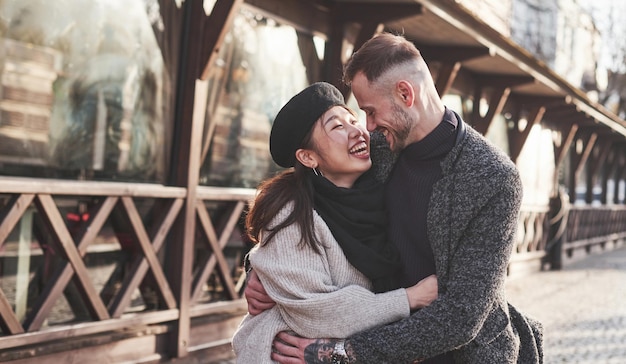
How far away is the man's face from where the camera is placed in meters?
2.59

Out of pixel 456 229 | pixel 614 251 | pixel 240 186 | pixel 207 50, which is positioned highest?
pixel 207 50

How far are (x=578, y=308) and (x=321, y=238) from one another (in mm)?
9529

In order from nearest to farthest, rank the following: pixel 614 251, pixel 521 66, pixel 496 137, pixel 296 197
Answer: pixel 296 197
pixel 521 66
pixel 496 137
pixel 614 251

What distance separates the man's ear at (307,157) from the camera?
2.71 meters

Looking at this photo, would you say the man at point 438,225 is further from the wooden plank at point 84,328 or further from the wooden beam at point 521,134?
the wooden beam at point 521,134

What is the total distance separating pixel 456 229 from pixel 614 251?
74.9 feet

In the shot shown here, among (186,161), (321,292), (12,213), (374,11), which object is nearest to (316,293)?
(321,292)

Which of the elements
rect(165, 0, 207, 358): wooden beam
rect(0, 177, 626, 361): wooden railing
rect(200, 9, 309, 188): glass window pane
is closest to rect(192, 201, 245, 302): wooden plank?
rect(0, 177, 626, 361): wooden railing

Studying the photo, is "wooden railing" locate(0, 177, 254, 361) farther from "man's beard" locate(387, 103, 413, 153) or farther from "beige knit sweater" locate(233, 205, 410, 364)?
"man's beard" locate(387, 103, 413, 153)

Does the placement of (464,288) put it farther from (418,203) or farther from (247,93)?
(247,93)

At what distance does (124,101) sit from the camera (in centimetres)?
611

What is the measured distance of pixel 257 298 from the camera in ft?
8.87

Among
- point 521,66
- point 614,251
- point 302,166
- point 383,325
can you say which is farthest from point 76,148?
point 614,251

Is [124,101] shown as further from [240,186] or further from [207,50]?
[240,186]
